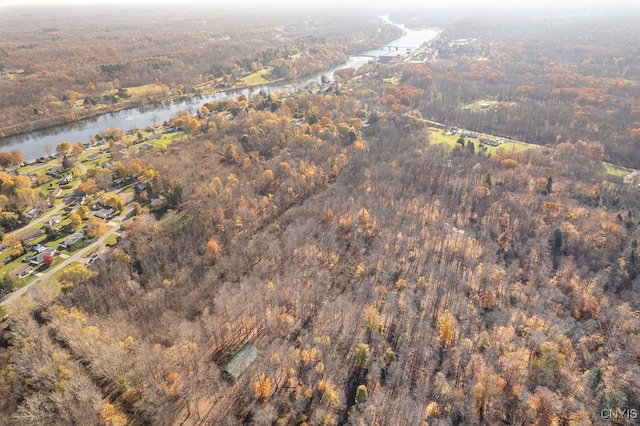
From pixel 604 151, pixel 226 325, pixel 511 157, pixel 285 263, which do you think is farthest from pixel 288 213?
pixel 604 151

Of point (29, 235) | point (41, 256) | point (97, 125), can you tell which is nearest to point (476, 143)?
point (41, 256)

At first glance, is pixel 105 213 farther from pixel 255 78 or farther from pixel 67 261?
pixel 255 78

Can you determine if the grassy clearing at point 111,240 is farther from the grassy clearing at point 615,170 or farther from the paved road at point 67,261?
the grassy clearing at point 615,170

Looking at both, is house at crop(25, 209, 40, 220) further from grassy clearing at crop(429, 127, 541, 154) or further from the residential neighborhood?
grassy clearing at crop(429, 127, 541, 154)

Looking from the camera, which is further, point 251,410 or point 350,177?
point 350,177

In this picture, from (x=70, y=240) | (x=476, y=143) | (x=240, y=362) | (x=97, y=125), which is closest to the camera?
(x=240, y=362)

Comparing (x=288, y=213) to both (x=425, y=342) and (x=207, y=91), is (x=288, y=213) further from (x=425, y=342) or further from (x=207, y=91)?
(x=207, y=91)

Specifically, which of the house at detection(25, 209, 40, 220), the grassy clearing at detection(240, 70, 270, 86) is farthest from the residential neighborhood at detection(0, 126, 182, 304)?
the grassy clearing at detection(240, 70, 270, 86)
